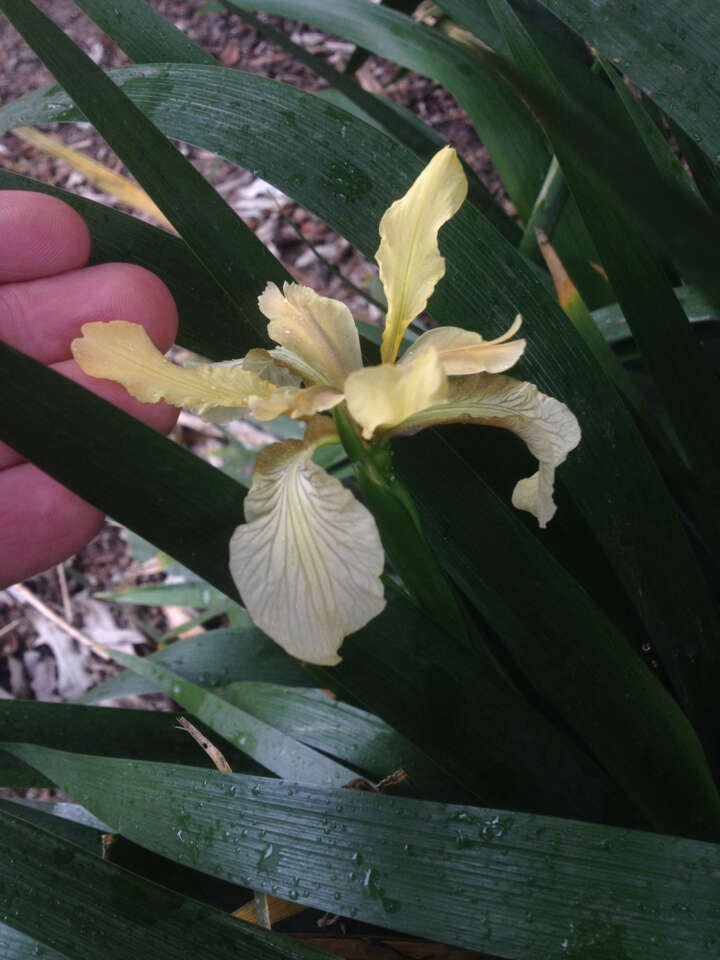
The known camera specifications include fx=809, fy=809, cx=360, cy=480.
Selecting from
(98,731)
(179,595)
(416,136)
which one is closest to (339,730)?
(98,731)

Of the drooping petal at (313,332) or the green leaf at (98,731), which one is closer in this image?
the drooping petal at (313,332)

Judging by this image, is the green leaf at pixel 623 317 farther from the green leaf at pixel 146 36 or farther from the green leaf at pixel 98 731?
the green leaf at pixel 98 731

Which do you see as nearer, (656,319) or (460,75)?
(656,319)

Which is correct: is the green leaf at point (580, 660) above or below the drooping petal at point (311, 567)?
below

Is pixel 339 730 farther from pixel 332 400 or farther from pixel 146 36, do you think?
pixel 146 36

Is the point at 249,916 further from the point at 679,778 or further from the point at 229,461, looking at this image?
the point at 229,461

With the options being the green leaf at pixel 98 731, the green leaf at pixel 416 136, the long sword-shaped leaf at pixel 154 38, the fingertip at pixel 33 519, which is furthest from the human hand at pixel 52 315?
the green leaf at pixel 416 136
